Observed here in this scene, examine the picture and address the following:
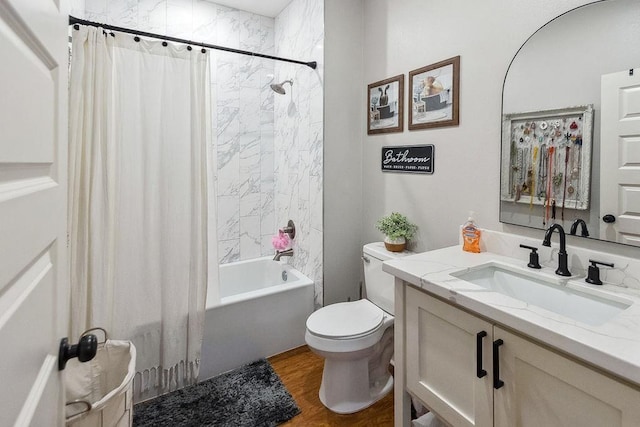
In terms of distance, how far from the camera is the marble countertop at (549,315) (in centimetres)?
77

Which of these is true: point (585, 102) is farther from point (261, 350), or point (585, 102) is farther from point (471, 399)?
point (261, 350)

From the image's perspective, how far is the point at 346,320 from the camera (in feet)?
6.20

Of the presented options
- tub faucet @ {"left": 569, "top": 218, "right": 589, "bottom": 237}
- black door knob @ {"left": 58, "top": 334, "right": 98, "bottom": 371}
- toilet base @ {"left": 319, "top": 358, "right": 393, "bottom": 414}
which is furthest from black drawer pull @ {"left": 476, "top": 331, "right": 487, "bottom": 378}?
black door knob @ {"left": 58, "top": 334, "right": 98, "bottom": 371}

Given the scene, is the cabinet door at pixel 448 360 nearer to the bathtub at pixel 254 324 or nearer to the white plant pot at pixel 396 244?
the white plant pot at pixel 396 244

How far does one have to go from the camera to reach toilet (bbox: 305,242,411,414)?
5.72ft

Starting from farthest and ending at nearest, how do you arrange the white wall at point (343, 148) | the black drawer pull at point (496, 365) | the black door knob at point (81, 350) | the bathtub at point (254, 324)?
the white wall at point (343, 148)
the bathtub at point (254, 324)
the black drawer pull at point (496, 365)
the black door knob at point (81, 350)

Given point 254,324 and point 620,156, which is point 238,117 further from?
point 620,156

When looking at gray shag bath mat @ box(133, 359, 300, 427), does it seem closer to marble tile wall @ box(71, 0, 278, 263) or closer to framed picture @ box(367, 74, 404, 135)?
marble tile wall @ box(71, 0, 278, 263)

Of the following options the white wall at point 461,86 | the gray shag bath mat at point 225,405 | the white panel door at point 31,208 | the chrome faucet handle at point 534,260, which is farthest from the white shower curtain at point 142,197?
the chrome faucet handle at point 534,260

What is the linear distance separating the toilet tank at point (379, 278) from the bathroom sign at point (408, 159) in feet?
1.72

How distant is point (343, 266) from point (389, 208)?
0.58 m

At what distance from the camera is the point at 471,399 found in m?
1.12

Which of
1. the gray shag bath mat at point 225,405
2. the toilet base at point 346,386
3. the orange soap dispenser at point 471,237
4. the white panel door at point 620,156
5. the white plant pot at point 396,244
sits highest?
the white panel door at point 620,156

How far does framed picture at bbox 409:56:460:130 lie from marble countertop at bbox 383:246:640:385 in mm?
841
